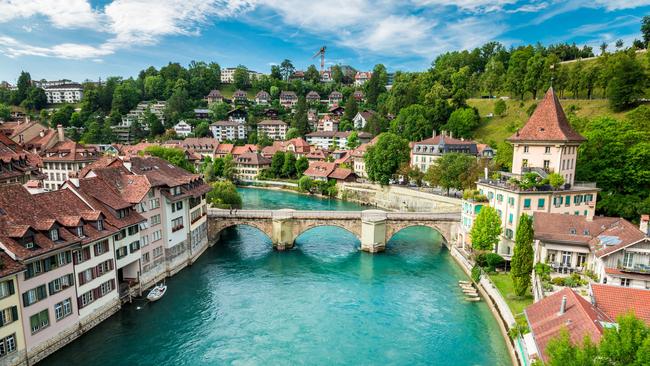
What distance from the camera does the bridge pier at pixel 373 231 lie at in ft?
167

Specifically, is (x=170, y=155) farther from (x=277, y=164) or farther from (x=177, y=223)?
(x=177, y=223)

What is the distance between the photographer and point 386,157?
82.5 meters

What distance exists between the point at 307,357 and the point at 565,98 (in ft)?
290

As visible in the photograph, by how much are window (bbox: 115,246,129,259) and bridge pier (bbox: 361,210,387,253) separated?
26948 mm

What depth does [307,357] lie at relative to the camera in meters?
29.1

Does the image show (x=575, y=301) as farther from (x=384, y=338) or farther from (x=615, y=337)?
(x=384, y=338)

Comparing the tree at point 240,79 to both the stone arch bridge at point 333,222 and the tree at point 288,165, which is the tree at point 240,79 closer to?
the tree at point 288,165

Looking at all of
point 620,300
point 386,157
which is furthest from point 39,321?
point 386,157

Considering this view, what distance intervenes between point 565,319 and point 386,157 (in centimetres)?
6180

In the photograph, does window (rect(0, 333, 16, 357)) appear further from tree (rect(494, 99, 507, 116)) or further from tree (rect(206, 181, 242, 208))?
tree (rect(494, 99, 507, 116))

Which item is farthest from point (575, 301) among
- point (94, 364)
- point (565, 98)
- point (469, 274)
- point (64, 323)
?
point (565, 98)

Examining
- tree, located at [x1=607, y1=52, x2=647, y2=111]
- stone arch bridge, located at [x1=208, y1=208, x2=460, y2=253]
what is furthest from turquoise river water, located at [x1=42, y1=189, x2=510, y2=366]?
tree, located at [x1=607, y1=52, x2=647, y2=111]

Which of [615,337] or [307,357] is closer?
[615,337]

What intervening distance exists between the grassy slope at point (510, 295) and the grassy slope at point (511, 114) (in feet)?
184
